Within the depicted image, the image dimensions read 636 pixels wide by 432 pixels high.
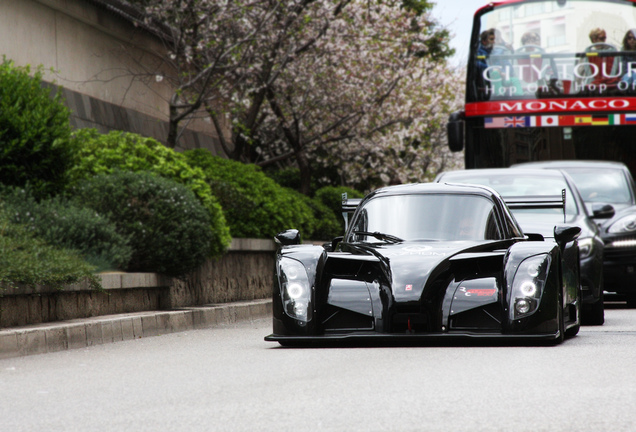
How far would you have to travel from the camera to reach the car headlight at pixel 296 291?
8180 millimetres

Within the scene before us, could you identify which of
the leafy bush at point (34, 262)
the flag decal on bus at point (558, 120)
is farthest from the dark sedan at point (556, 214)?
the flag decal on bus at point (558, 120)

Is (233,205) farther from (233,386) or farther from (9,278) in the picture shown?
(233,386)

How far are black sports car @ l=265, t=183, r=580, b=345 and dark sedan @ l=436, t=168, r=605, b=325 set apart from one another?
6.98 ft

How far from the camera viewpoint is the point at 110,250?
11.4 meters

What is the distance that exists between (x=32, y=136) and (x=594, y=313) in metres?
6.40

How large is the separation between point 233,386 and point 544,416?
199cm

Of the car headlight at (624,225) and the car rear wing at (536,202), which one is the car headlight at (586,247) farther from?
the car headlight at (624,225)

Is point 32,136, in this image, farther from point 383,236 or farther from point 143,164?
point 383,236

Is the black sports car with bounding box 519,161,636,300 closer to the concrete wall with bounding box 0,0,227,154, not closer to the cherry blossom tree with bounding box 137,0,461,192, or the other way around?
the cherry blossom tree with bounding box 137,0,461,192

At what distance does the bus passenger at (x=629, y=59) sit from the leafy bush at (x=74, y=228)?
30.8 ft

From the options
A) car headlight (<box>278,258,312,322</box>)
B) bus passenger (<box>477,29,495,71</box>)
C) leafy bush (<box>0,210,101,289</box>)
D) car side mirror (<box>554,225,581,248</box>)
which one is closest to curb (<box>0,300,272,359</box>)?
leafy bush (<box>0,210,101,289</box>)

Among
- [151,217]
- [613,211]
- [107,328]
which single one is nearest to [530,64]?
[613,211]

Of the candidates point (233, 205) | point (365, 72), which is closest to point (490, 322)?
point (233, 205)

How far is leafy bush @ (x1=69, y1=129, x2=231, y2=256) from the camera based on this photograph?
13477mm
